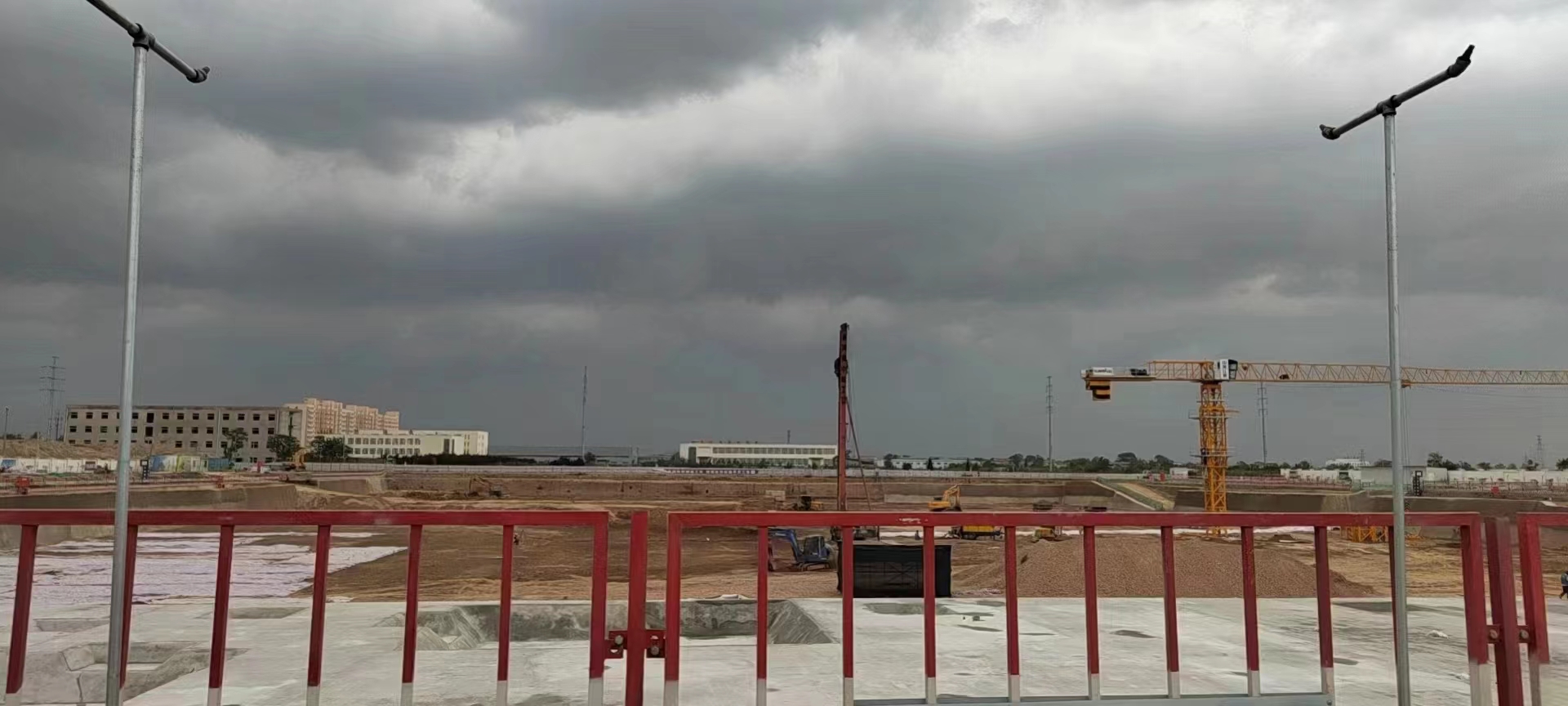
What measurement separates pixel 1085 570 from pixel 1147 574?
→ 22.0m

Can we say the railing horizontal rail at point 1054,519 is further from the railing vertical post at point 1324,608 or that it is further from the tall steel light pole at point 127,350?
the tall steel light pole at point 127,350

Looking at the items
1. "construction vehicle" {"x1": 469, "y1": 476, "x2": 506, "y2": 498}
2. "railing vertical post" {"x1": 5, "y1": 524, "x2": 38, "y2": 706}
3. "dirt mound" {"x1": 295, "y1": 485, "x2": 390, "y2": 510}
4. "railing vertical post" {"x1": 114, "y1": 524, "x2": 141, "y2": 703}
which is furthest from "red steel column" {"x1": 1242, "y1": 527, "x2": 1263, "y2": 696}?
"construction vehicle" {"x1": 469, "y1": 476, "x2": 506, "y2": 498}

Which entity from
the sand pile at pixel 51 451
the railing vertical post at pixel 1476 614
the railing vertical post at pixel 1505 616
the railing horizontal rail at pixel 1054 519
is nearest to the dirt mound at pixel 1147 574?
the railing vertical post at pixel 1476 614

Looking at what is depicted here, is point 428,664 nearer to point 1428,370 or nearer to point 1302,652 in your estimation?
point 1302,652

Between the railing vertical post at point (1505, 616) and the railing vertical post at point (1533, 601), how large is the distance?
9cm

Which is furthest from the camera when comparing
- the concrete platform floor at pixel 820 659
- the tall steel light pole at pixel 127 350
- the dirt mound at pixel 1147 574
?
the dirt mound at pixel 1147 574

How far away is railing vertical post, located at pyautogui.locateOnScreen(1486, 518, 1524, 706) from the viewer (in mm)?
6930

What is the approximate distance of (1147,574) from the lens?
26.4 metres

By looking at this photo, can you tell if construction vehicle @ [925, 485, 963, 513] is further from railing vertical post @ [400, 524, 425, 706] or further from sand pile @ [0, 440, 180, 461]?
sand pile @ [0, 440, 180, 461]

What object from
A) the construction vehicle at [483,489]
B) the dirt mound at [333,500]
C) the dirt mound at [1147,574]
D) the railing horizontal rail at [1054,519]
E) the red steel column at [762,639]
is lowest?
the construction vehicle at [483,489]

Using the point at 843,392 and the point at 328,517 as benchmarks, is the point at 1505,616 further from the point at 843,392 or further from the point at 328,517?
the point at 843,392

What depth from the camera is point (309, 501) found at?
216 ft

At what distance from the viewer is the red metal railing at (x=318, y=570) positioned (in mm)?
6129

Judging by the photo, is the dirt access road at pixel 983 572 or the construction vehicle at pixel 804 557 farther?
the construction vehicle at pixel 804 557
